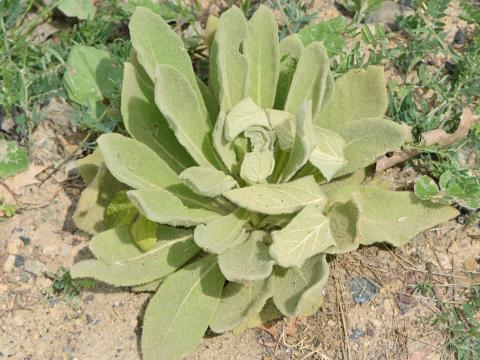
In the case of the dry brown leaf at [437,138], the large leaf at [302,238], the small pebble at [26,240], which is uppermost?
the large leaf at [302,238]

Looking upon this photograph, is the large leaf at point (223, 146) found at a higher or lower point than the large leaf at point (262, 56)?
lower

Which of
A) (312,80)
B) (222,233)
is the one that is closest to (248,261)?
(222,233)

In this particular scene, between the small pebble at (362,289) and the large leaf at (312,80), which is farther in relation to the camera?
the small pebble at (362,289)

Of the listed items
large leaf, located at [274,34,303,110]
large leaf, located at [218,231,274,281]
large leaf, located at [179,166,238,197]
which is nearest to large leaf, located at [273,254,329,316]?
large leaf, located at [218,231,274,281]

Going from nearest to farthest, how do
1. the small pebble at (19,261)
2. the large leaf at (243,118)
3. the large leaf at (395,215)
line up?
1. the large leaf at (243,118)
2. the large leaf at (395,215)
3. the small pebble at (19,261)

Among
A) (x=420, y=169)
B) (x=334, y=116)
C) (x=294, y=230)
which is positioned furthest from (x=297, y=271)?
(x=420, y=169)

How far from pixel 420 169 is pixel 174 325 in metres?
1.25

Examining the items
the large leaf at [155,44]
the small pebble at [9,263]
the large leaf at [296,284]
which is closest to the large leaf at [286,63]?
the large leaf at [155,44]

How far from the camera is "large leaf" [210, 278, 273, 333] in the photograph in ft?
7.49

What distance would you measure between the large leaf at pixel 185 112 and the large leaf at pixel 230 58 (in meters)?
0.11

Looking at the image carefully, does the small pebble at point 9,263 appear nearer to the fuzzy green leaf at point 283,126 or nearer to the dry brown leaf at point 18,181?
the dry brown leaf at point 18,181

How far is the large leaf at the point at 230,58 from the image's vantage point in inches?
93.2

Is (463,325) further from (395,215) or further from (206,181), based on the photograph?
(206,181)

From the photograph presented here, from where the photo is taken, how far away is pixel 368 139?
2396mm
